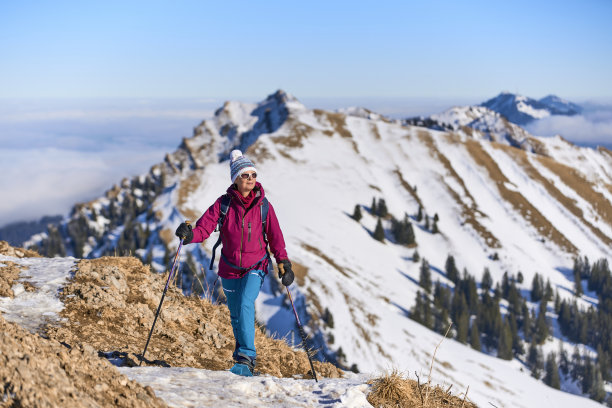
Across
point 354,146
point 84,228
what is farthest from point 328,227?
point 84,228

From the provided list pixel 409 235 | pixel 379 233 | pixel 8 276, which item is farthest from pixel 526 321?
pixel 8 276

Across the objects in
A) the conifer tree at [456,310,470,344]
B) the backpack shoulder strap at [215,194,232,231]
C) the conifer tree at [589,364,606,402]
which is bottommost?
the conifer tree at [589,364,606,402]

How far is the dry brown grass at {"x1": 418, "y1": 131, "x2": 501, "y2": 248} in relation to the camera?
448ft

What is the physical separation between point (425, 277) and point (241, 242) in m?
111

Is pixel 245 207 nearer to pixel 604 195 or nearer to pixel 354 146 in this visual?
pixel 354 146

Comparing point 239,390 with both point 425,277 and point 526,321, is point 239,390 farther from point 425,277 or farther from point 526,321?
point 526,321

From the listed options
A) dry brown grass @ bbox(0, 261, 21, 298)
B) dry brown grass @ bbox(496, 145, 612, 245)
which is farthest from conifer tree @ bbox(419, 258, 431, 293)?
dry brown grass @ bbox(0, 261, 21, 298)

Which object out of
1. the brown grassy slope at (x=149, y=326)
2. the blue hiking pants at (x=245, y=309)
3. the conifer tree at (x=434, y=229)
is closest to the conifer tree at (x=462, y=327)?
the conifer tree at (x=434, y=229)

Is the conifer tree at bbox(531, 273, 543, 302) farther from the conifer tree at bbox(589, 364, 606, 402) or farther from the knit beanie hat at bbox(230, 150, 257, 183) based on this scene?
the knit beanie hat at bbox(230, 150, 257, 183)

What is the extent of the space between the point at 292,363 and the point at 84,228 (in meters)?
200

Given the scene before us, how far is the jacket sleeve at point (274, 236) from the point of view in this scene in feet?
27.7

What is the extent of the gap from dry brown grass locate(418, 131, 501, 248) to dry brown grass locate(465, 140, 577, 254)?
12.9 metres

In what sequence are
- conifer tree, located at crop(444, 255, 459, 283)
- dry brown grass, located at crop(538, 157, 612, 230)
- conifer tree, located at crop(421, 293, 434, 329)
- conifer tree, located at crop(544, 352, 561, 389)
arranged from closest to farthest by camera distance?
conifer tree, located at crop(421, 293, 434, 329) → conifer tree, located at crop(544, 352, 561, 389) → conifer tree, located at crop(444, 255, 459, 283) → dry brown grass, located at crop(538, 157, 612, 230)

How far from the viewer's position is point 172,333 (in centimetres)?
952
